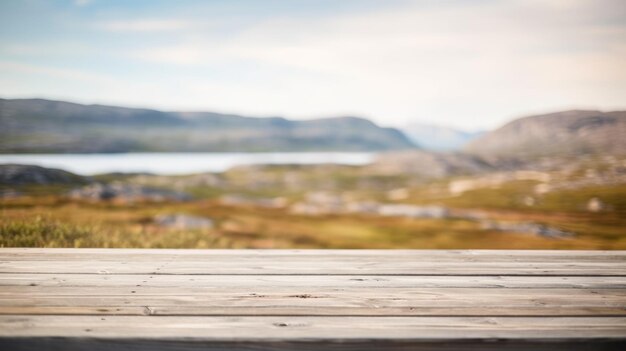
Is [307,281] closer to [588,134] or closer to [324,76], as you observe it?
[324,76]

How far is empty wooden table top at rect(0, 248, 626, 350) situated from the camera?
164cm

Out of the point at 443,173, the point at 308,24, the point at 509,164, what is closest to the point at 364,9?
the point at 308,24

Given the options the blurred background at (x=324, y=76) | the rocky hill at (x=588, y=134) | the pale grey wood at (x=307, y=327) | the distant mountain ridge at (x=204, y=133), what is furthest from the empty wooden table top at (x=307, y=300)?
the distant mountain ridge at (x=204, y=133)

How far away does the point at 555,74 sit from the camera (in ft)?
37.3

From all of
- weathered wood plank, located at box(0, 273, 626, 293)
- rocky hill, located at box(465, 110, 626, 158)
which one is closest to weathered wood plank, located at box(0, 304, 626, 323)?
weathered wood plank, located at box(0, 273, 626, 293)

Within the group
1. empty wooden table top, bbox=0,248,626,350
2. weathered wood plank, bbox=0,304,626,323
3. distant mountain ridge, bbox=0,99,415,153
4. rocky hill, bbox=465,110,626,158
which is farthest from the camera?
distant mountain ridge, bbox=0,99,415,153

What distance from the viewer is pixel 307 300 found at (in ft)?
6.82

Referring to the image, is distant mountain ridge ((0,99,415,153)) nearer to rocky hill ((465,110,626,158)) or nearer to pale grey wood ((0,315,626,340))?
pale grey wood ((0,315,626,340))

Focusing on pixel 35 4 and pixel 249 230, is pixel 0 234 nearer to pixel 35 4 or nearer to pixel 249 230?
pixel 35 4

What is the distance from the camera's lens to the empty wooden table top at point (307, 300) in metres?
1.64

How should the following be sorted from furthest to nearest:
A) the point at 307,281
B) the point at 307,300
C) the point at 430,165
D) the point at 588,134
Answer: the point at 430,165 < the point at 588,134 < the point at 307,281 < the point at 307,300

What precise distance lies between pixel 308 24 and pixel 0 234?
6.79 meters

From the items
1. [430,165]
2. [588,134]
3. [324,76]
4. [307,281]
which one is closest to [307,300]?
[307,281]

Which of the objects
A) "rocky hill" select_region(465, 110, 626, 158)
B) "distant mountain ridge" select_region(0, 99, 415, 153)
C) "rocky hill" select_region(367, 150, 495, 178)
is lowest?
"rocky hill" select_region(367, 150, 495, 178)
